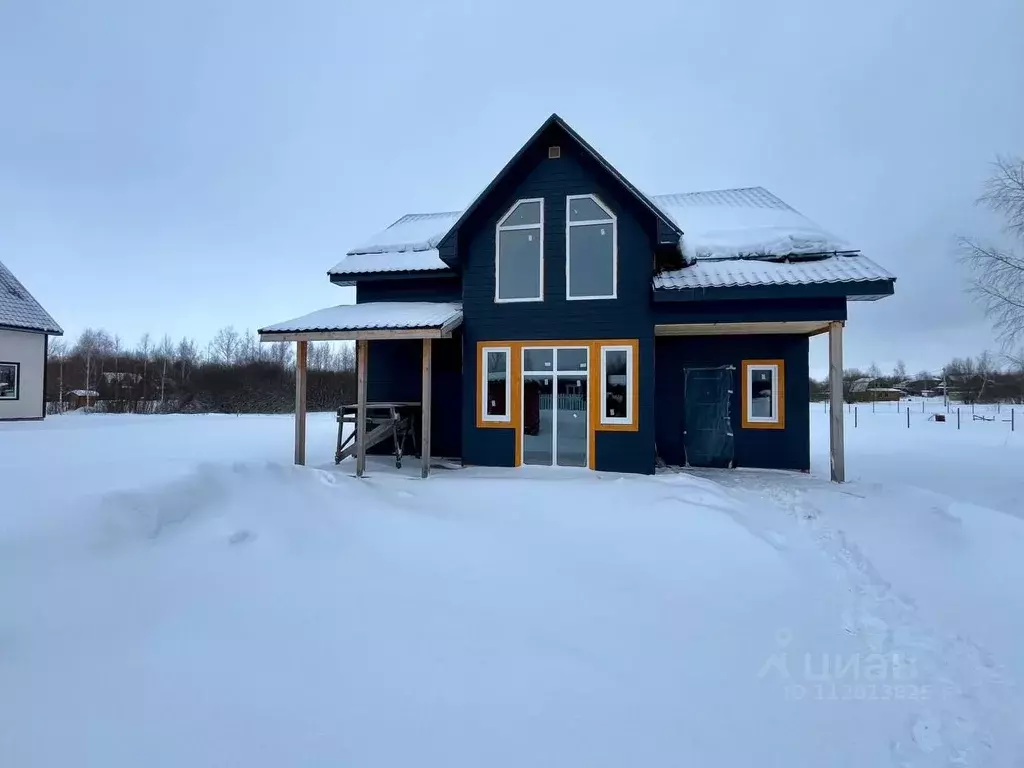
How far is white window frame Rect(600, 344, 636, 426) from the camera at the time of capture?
860 cm

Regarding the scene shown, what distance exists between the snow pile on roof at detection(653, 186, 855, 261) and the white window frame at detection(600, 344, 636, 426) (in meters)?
2.31

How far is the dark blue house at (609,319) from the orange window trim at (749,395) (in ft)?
0.09

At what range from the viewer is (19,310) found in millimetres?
17484

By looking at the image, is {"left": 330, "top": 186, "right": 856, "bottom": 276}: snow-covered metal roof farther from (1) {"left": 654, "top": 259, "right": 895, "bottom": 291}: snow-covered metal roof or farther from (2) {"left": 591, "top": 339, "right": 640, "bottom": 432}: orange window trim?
(2) {"left": 591, "top": 339, "right": 640, "bottom": 432}: orange window trim

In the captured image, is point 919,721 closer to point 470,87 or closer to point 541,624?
point 541,624

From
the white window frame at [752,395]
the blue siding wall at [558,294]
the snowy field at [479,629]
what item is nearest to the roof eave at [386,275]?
the blue siding wall at [558,294]

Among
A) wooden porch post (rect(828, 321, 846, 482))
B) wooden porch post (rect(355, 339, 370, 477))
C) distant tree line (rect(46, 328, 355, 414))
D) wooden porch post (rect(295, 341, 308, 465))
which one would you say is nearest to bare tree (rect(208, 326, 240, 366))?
distant tree line (rect(46, 328, 355, 414))

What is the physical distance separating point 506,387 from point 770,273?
497cm

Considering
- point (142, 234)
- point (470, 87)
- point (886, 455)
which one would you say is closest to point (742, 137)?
point (470, 87)

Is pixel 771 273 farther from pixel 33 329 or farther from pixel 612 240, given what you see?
pixel 33 329

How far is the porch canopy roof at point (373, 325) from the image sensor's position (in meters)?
8.27

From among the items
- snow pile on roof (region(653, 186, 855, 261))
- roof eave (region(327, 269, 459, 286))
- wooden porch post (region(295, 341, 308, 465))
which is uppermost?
snow pile on roof (region(653, 186, 855, 261))

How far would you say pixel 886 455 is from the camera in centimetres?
1261

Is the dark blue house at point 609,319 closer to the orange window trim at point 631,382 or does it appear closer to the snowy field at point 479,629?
the orange window trim at point 631,382
